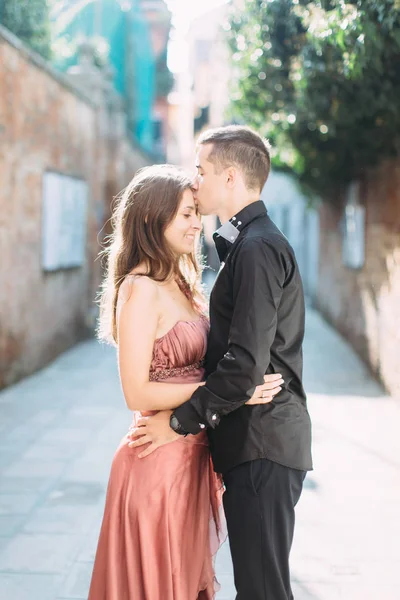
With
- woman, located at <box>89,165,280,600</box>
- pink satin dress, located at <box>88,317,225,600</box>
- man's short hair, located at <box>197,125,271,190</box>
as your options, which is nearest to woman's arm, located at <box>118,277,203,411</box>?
woman, located at <box>89,165,280,600</box>

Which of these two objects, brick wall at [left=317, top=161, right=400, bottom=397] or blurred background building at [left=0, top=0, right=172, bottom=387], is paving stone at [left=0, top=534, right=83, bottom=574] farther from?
brick wall at [left=317, top=161, right=400, bottom=397]

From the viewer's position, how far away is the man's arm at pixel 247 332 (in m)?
2.24

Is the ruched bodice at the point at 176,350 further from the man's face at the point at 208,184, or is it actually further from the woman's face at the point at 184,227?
the man's face at the point at 208,184

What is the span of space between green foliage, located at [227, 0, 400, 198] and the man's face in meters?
3.24

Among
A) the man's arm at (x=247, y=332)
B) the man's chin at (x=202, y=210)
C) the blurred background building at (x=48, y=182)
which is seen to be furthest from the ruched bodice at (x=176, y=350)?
the blurred background building at (x=48, y=182)

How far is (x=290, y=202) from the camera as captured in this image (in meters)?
24.2

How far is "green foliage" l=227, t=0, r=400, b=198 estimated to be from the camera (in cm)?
570

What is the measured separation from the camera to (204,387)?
231 cm

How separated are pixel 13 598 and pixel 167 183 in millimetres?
2066

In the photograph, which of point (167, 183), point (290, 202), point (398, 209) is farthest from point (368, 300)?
point (290, 202)

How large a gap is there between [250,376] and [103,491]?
9.83 feet

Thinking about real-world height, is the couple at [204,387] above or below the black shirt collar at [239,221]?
below

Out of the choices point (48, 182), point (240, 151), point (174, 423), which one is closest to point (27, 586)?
point (174, 423)

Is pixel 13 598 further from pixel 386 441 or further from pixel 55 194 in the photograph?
pixel 55 194
